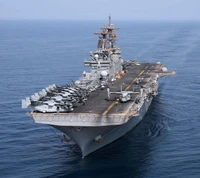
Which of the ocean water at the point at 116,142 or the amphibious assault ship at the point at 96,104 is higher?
the amphibious assault ship at the point at 96,104

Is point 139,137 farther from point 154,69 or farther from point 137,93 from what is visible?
point 154,69

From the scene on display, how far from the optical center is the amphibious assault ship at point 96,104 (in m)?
29.5

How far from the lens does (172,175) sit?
2830cm

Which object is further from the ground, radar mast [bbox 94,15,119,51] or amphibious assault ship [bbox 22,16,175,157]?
radar mast [bbox 94,15,119,51]

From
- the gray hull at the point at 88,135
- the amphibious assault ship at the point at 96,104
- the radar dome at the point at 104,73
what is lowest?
the gray hull at the point at 88,135

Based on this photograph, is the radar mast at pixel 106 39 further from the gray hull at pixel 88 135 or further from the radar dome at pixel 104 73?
the gray hull at pixel 88 135

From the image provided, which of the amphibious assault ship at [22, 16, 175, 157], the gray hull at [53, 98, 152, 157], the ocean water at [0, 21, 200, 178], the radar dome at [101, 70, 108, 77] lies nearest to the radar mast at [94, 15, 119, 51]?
the amphibious assault ship at [22, 16, 175, 157]

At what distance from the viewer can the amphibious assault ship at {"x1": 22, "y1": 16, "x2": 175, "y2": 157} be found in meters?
29.5

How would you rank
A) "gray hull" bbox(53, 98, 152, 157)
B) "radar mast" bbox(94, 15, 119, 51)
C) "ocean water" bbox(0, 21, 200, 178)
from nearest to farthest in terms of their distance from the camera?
1. "ocean water" bbox(0, 21, 200, 178)
2. "gray hull" bbox(53, 98, 152, 157)
3. "radar mast" bbox(94, 15, 119, 51)

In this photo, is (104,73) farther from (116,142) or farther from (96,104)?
(116,142)

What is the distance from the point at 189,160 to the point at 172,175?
2.95 metres

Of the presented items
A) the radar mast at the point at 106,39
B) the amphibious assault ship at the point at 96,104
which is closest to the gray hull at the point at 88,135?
the amphibious assault ship at the point at 96,104

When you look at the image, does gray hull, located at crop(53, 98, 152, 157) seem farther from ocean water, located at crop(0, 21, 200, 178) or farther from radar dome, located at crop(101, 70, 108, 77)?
radar dome, located at crop(101, 70, 108, 77)

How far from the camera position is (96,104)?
34656 mm
